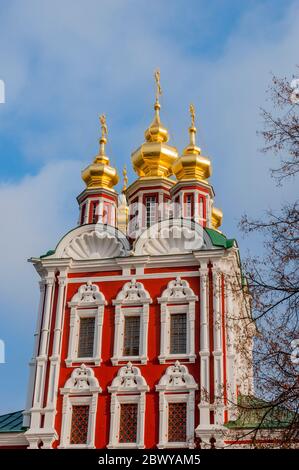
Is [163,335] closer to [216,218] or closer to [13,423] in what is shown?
[13,423]

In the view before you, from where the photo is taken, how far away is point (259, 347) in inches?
400

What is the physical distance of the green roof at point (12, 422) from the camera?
20708 millimetres

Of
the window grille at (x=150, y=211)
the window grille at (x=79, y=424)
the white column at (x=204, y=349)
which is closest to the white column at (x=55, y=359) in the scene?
the window grille at (x=79, y=424)

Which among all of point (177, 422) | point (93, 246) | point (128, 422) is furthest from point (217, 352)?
point (93, 246)

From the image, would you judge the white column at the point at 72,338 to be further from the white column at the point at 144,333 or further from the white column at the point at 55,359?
the white column at the point at 144,333

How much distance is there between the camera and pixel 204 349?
20109 millimetres

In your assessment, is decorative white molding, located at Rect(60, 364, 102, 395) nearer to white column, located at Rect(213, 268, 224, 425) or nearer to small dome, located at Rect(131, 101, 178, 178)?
white column, located at Rect(213, 268, 224, 425)

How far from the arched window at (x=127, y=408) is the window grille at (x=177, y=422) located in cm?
74

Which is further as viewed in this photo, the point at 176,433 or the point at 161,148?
the point at 161,148

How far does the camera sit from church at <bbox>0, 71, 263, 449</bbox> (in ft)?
64.5

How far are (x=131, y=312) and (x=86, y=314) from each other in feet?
4.51
